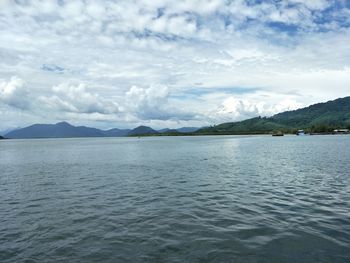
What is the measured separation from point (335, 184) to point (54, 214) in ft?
116

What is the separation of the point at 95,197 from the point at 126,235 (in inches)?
591

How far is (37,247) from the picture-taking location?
19.2 m

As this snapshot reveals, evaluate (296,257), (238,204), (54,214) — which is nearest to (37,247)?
(54,214)

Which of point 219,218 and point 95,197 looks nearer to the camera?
point 219,218

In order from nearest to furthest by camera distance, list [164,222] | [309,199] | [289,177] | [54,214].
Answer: [164,222] < [54,214] < [309,199] < [289,177]

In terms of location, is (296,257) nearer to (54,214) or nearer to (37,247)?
(37,247)

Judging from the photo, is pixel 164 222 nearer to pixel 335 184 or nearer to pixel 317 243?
Answer: pixel 317 243

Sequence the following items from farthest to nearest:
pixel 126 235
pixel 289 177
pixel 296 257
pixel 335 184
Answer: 1. pixel 289 177
2. pixel 335 184
3. pixel 126 235
4. pixel 296 257

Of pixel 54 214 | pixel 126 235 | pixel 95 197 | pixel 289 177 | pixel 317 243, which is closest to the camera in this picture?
pixel 317 243

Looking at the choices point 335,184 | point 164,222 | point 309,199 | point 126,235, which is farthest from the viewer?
point 335,184

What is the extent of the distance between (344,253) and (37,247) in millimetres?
19852

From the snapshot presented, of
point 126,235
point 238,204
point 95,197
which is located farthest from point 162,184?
point 126,235

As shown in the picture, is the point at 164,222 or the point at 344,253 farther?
the point at 164,222

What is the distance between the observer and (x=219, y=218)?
2489 centimetres
